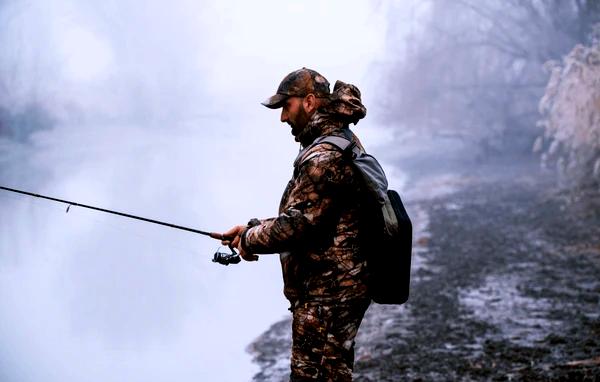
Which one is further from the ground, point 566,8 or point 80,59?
point 566,8

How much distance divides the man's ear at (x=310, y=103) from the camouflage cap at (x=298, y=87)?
2 cm

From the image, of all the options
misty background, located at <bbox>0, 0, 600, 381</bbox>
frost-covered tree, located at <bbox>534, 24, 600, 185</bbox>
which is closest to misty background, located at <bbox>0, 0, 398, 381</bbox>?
misty background, located at <bbox>0, 0, 600, 381</bbox>

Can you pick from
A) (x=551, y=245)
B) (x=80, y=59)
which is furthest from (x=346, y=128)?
(x=80, y=59)

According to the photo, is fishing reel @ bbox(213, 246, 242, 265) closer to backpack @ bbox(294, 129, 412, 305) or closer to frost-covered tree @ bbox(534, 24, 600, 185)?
backpack @ bbox(294, 129, 412, 305)

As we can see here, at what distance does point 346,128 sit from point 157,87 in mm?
22065

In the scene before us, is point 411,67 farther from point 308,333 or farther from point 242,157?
point 308,333

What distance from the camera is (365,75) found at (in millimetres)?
27109

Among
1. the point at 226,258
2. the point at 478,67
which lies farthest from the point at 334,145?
the point at 478,67

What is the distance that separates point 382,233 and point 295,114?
749 millimetres

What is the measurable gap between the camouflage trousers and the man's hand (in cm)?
35

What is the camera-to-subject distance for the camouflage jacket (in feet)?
10.1

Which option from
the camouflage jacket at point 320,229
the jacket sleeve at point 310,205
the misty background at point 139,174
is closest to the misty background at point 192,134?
the misty background at point 139,174

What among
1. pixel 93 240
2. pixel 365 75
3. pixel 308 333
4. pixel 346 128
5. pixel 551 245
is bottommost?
pixel 308 333

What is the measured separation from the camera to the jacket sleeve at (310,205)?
307cm
